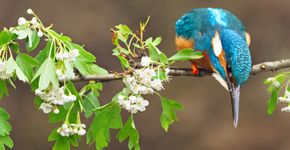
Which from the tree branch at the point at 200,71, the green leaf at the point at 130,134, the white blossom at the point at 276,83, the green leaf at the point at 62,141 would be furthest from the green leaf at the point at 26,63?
the white blossom at the point at 276,83

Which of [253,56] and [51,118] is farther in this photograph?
[253,56]

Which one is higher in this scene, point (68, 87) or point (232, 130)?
point (68, 87)

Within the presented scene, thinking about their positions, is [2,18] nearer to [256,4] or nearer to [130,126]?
[256,4]

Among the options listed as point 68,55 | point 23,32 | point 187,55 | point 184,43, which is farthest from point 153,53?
point 184,43

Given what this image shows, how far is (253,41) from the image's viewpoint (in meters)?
6.18

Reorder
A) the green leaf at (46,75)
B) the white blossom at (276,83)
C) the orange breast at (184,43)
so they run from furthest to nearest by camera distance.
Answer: the orange breast at (184,43)
the white blossom at (276,83)
the green leaf at (46,75)

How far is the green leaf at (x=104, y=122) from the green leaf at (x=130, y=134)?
0.15 feet

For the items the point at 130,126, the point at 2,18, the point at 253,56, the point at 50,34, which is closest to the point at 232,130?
the point at 253,56

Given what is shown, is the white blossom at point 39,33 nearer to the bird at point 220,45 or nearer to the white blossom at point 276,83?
the bird at point 220,45

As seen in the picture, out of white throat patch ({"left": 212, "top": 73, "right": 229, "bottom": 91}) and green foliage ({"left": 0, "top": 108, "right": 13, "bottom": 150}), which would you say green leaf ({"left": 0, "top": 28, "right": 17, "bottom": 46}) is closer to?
green foliage ({"left": 0, "top": 108, "right": 13, "bottom": 150})

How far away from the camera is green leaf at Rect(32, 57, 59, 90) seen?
2.23 meters

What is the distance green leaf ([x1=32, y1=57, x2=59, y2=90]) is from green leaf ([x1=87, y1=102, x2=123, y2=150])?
0.28 meters

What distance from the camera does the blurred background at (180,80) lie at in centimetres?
614

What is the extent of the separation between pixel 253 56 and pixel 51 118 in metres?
3.71
